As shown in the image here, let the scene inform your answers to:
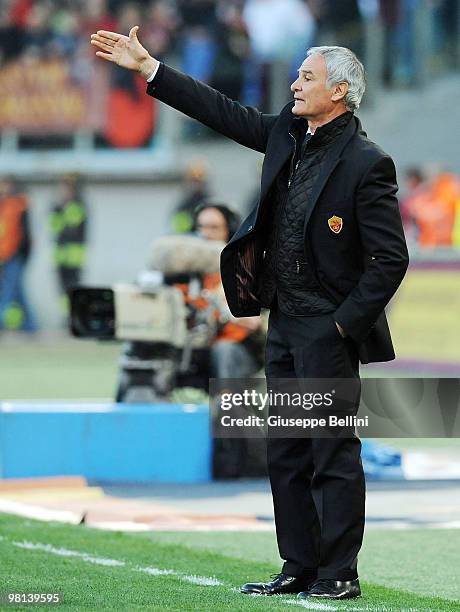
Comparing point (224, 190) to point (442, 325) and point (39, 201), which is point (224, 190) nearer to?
point (39, 201)

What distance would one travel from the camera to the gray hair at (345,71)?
249 inches

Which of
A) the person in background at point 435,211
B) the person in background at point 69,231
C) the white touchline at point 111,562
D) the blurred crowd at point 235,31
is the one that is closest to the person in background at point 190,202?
the person in background at point 69,231

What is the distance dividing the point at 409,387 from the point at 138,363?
9.87ft

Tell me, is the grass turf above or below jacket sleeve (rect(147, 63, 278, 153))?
below

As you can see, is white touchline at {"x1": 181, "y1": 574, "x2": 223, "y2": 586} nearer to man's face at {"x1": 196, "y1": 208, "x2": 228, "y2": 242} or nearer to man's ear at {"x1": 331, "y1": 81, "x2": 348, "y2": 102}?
man's ear at {"x1": 331, "y1": 81, "x2": 348, "y2": 102}

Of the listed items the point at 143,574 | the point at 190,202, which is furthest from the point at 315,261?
the point at 190,202

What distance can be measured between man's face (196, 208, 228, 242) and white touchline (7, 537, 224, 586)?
12.4 ft

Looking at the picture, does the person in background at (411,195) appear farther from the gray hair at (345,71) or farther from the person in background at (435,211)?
the gray hair at (345,71)

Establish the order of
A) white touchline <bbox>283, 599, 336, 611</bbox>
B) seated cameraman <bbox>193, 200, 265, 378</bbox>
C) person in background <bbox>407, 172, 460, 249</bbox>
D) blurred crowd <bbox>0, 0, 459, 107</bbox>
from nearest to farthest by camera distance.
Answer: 1. white touchline <bbox>283, 599, 336, 611</bbox>
2. seated cameraman <bbox>193, 200, 265, 378</bbox>
3. person in background <bbox>407, 172, 460, 249</bbox>
4. blurred crowd <bbox>0, 0, 459, 107</bbox>

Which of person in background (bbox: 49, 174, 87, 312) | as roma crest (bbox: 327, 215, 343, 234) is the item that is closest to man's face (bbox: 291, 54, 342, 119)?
as roma crest (bbox: 327, 215, 343, 234)

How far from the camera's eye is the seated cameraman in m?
11.1

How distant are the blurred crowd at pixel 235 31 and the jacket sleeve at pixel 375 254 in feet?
66.0

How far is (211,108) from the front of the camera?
21.5 ft

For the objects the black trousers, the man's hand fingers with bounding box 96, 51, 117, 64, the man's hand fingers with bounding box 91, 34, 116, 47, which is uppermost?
the man's hand fingers with bounding box 91, 34, 116, 47
